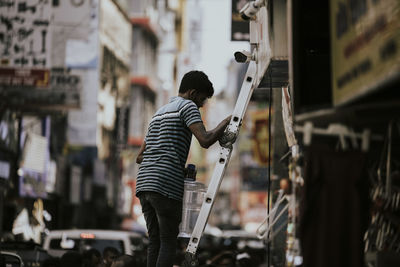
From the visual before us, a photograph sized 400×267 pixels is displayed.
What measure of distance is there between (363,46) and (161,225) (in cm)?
294

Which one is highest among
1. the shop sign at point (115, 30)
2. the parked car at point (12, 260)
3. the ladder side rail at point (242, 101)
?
the shop sign at point (115, 30)

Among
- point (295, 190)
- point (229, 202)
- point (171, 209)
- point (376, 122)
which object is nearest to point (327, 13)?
point (376, 122)

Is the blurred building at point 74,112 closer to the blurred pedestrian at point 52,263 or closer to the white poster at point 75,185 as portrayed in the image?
the white poster at point 75,185

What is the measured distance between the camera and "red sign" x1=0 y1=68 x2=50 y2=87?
64.6 feet

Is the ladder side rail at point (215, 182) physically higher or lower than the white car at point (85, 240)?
higher

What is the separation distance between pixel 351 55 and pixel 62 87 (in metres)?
22.8

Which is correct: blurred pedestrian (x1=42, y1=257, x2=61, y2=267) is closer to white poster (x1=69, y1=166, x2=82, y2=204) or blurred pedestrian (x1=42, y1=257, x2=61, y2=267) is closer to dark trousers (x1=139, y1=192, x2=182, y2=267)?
dark trousers (x1=139, y1=192, x2=182, y2=267)

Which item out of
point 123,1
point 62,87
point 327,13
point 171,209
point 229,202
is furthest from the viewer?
point 229,202

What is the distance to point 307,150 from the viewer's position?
15.4ft

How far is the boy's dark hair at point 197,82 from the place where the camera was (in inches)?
283

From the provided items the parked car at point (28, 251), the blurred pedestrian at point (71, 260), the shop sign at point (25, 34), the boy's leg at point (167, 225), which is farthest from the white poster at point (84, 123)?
the boy's leg at point (167, 225)

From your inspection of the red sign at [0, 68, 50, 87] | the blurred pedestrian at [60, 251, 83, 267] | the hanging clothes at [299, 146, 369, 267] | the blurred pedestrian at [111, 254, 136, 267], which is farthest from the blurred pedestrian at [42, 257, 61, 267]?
the red sign at [0, 68, 50, 87]

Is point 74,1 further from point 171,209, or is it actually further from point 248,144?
point 248,144

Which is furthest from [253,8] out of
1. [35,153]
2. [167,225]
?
[35,153]
